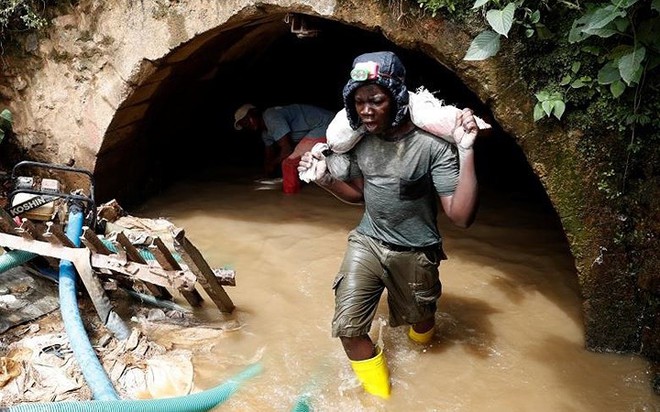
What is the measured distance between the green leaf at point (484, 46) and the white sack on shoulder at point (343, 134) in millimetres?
800

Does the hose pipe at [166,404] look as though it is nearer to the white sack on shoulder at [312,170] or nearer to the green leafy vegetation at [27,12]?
the white sack on shoulder at [312,170]

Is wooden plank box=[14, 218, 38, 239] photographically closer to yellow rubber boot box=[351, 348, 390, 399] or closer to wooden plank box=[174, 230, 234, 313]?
Result: wooden plank box=[174, 230, 234, 313]

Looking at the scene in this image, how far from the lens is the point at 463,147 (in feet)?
8.73

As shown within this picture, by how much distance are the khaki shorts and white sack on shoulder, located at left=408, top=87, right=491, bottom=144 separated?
2.35 ft

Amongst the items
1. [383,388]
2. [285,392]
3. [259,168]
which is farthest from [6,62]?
[383,388]

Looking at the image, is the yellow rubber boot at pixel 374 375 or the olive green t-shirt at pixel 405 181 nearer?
the olive green t-shirt at pixel 405 181

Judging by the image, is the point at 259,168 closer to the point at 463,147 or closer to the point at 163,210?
the point at 163,210

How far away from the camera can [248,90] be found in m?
8.23

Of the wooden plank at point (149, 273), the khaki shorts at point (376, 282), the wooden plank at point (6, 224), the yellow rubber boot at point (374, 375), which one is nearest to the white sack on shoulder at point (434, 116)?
the khaki shorts at point (376, 282)

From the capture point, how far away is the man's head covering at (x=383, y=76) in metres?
Answer: 2.72

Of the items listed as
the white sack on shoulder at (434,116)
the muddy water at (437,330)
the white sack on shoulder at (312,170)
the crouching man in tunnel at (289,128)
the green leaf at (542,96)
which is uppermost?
the green leaf at (542,96)

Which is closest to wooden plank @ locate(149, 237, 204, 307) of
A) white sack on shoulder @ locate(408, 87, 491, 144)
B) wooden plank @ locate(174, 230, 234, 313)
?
wooden plank @ locate(174, 230, 234, 313)

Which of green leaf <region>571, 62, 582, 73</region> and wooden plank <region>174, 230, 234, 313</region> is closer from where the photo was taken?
green leaf <region>571, 62, 582, 73</region>

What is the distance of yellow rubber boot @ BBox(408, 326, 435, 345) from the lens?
11.8 feet
